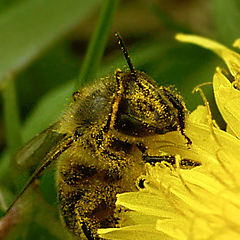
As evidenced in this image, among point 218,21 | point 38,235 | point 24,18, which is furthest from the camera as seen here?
point 24,18

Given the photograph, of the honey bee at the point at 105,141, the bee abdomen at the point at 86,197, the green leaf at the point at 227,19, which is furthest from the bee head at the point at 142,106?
the green leaf at the point at 227,19

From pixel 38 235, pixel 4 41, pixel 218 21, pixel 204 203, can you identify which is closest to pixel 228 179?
pixel 204 203

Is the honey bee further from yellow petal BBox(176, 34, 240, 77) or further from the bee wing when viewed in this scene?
yellow petal BBox(176, 34, 240, 77)

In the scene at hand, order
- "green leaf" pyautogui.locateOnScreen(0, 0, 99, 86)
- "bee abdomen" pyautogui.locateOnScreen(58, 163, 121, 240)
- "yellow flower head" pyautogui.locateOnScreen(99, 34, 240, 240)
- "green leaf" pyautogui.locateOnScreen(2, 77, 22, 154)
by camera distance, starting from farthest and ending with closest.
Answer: "green leaf" pyautogui.locateOnScreen(0, 0, 99, 86) → "green leaf" pyautogui.locateOnScreen(2, 77, 22, 154) → "bee abdomen" pyautogui.locateOnScreen(58, 163, 121, 240) → "yellow flower head" pyautogui.locateOnScreen(99, 34, 240, 240)

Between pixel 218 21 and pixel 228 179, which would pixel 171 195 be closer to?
pixel 228 179

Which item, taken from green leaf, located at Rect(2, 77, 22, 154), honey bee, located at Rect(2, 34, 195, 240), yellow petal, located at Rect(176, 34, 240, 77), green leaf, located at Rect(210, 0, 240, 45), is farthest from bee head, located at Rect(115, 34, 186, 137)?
green leaf, located at Rect(210, 0, 240, 45)

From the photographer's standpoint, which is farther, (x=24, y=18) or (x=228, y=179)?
(x=24, y=18)
